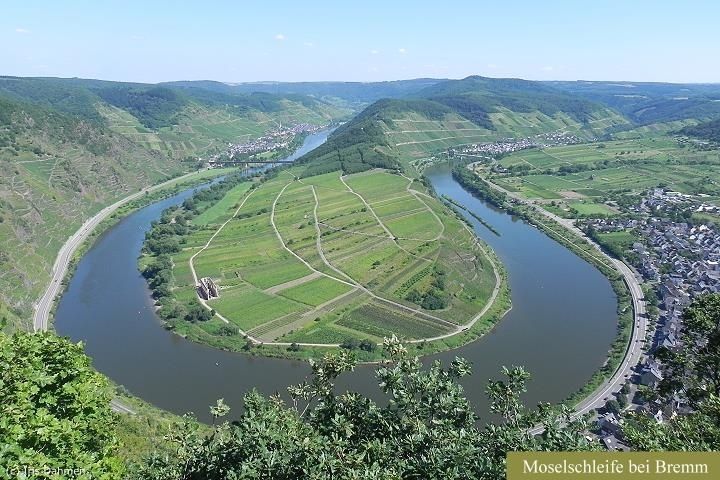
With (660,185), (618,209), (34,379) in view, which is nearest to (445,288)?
(34,379)

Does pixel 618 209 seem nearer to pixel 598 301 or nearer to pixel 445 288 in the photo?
pixel 598 301

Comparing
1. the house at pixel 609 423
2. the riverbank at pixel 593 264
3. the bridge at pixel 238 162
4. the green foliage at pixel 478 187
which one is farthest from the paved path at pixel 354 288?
the bridge at pixel 238 162

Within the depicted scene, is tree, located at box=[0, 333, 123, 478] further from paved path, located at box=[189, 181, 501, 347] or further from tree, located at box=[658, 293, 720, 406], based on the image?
paved path, located at box=[189, 181, 501, 347]

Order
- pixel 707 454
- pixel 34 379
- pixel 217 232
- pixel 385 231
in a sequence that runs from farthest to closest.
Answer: pixel 217 232 → pixel 385 231 → pixel 34 379 → pixel 707 454

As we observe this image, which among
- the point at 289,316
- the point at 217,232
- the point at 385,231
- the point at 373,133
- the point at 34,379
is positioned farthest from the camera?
the point at 373,133

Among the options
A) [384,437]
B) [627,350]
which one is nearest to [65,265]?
[384,437]

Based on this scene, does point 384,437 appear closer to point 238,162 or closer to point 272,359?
point 272,359

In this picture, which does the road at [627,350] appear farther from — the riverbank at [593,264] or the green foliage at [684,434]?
the green foliage at [684,434]
